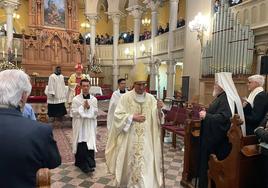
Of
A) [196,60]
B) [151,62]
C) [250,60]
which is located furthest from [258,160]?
[151,62]

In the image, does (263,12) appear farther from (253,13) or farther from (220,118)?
(220,118)

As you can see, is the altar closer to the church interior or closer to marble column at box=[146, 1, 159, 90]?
the church interior

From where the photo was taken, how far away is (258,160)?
11.1ft

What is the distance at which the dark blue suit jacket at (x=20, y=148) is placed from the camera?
160cm

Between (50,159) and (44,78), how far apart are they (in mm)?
16414

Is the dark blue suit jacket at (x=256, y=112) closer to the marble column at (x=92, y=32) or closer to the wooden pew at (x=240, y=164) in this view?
the wooden pew at (x=240, y=164)

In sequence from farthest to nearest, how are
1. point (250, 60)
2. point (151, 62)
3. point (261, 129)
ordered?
point (151, 62) < point (250, 60) < point (261, 129)

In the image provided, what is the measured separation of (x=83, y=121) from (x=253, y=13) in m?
6.56

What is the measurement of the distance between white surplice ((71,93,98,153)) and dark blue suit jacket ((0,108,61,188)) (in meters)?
3.58

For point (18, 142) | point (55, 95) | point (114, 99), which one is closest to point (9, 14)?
point (55, 95)

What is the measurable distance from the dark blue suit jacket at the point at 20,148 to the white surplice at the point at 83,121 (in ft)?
11.8

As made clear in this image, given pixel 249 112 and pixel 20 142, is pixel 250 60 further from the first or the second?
pixel 20 142

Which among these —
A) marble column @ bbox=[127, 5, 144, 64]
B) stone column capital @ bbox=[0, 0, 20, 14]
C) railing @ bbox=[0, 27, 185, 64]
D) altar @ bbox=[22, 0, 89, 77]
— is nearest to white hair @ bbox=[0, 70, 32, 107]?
railing @ bbox=[0, 27, 185, 64]

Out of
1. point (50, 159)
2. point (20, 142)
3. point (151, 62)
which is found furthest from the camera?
point (151, 62)
